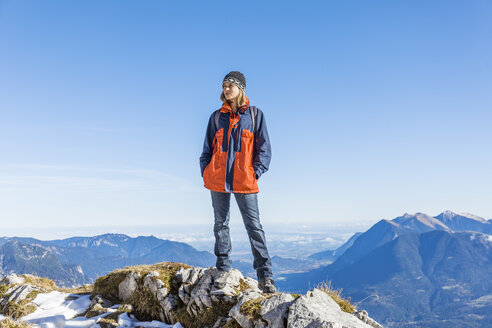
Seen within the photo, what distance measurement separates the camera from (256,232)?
870 centimetres

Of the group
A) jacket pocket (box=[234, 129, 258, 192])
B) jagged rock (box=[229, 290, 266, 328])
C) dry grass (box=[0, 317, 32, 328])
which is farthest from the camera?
dry grass (box=[0, 317, 32, 328])

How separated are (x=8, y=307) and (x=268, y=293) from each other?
30.3 feet

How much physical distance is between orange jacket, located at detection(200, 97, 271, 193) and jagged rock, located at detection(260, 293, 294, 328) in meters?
2.56

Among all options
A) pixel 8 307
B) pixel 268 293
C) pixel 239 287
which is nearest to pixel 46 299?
pixel 8 307

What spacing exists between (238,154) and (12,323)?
27.0ft

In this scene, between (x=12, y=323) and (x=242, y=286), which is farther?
(x=12, y=323)

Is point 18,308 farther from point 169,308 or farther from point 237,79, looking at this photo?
point 237,79

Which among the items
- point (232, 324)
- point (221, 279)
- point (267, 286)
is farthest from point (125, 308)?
point (267, 286)

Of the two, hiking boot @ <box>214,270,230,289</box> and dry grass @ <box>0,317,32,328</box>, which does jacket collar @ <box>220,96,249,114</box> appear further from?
dry grass @ <box>0,317,32,328</box>

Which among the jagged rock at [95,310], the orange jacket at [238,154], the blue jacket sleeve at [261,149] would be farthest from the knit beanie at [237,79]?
the jagged rock at [95,310]

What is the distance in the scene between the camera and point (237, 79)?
28.9 feet

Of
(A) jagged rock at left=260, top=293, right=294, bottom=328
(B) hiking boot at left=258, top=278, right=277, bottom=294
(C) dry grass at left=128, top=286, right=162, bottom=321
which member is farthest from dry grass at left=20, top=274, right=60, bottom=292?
(A) jagged rock at left=260, top=293, right=294, bottom=328

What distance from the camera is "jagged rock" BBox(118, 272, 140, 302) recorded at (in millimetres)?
11060

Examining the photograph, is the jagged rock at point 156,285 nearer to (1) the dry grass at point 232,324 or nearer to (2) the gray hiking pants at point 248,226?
(2) the gray hiking pants at point 248,226
